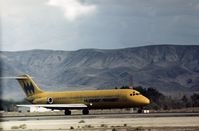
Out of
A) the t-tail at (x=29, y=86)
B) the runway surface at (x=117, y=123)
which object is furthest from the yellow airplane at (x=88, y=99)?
the runway surface at (x=117, y=123)

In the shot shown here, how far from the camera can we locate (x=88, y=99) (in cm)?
9219

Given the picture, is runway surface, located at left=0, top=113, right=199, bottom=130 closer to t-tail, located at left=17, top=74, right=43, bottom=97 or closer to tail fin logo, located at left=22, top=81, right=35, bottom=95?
t-tail, located at left=17, top=74, right=43, bottom=97

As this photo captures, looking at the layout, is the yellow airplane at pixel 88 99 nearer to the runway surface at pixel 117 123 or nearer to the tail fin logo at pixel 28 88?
the tail fin logo at pixel 28 88

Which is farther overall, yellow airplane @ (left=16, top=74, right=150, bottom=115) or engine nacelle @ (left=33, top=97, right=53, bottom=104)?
engine nacelle @ (left=33, top=97, right=53, bottom=104)

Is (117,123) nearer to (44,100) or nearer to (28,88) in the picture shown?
(44,100)

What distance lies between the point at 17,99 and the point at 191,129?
64.2 meters

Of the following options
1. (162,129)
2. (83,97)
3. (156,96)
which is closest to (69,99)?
(83,97)

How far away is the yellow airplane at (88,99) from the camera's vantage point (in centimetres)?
8731

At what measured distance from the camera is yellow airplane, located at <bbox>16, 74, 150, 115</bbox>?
87.3 metres

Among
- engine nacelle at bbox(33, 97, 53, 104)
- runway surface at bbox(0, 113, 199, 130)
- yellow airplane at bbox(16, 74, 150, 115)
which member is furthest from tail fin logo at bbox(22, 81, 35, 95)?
runway surface at bbox(0, 113, 199, 130)

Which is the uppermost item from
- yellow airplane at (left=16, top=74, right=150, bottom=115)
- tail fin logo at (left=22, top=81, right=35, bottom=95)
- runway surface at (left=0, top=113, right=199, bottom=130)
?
tail fin logo at (left=22, top=81, right=35, bottom=95)

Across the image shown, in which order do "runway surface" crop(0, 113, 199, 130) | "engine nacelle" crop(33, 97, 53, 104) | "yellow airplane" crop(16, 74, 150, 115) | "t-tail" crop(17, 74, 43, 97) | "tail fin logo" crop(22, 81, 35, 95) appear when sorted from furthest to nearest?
"tail fin logo" crop(22, 81, 35, 95) → "t-tail" crop(17, 74, 43, 97) → "engine nacelle" crop(33, 97, 53, 104) → "yellow airplane" crop(16, 74, 150, 115) → "runway surface" crop(0, 113, 199, 130)

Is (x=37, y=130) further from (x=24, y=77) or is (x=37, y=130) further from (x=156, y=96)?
(x=156, y=96)

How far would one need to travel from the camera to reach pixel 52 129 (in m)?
47.7
